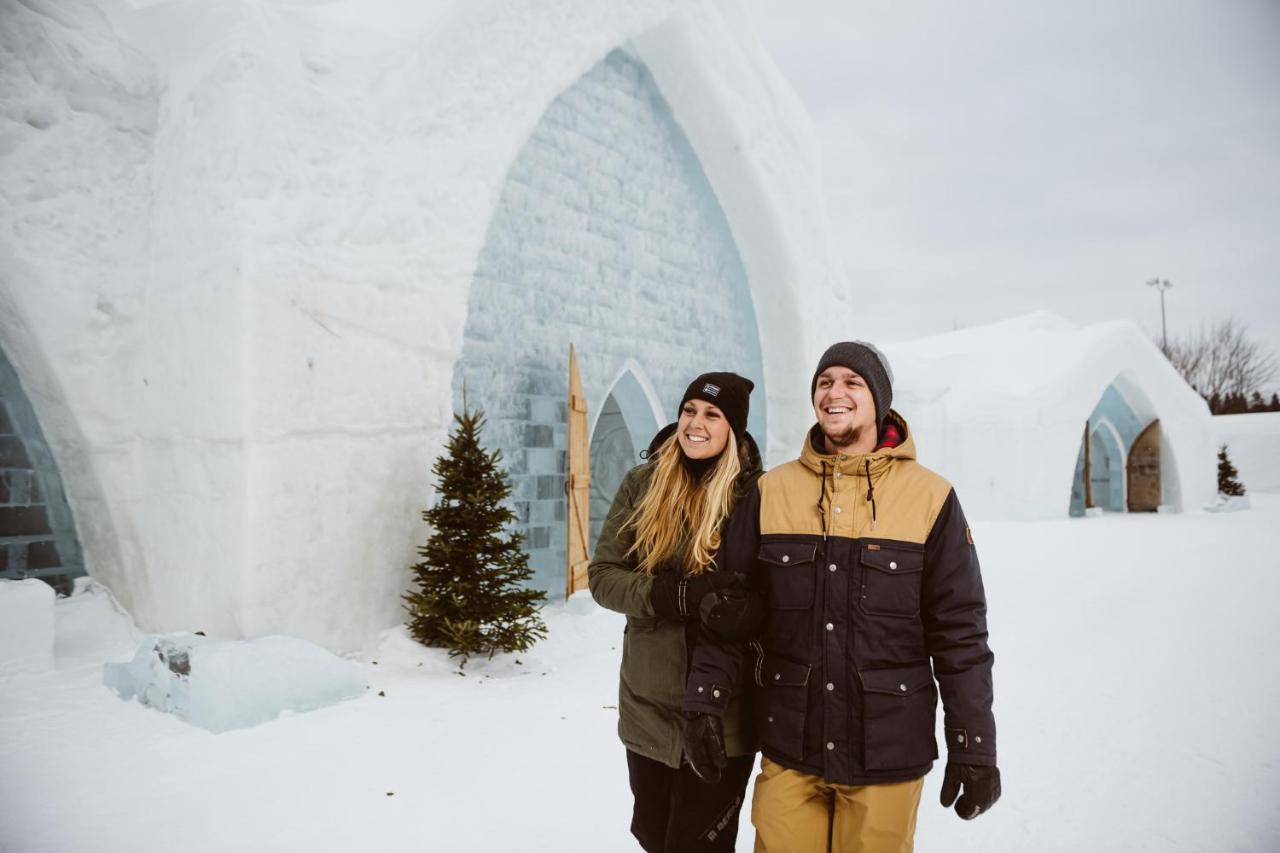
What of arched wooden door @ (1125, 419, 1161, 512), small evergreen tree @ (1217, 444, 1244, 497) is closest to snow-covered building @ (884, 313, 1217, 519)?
arched wooden door @ (1125, 419, 1161, 512)

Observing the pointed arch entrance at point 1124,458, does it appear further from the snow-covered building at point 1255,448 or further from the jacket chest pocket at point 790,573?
the jacket chest pocket at point 790,573

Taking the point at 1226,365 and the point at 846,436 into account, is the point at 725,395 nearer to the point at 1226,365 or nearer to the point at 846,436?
the point at 846,436

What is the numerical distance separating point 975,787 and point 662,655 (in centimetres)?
80

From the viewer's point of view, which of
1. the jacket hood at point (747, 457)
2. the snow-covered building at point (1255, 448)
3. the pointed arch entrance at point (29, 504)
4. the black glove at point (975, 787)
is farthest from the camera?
the snow-covered building at point (1255, 448)

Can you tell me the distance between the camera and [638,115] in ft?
26.2

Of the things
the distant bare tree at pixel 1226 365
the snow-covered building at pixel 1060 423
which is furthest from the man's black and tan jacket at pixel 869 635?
the distant bare tree at pixel 1226 365

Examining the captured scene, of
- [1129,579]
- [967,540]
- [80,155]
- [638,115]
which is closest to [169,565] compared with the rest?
[80,155]

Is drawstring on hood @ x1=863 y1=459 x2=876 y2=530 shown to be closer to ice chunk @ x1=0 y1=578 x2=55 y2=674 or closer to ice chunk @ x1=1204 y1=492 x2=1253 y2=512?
ice chunk @ x1=0 y1=578 x2=55 y2=674

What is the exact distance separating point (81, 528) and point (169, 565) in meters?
1.02

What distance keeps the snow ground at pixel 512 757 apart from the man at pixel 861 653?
1208mm

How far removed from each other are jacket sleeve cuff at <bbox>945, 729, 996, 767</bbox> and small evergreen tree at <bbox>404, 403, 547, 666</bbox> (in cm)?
340

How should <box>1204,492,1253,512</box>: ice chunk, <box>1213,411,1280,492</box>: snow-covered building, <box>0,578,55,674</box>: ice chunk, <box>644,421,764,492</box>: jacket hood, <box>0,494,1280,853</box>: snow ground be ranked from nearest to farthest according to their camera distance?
<box>644,421,764,492</box>: jacket hood < <box>0,494,1280,853</box>: snow ground < <box>0,578,55,674</box>: ice chunk < <box>1204,492,1253,512</box>: ice chunk < <box>1213,411,1280,492</box>: snow-covered building

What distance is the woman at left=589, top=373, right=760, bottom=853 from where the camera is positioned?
205 centimetres

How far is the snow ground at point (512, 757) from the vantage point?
292 cm
